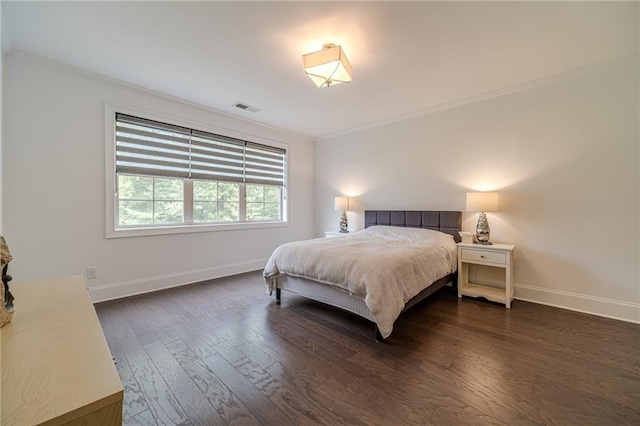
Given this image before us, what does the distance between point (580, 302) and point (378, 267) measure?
93.2 inches

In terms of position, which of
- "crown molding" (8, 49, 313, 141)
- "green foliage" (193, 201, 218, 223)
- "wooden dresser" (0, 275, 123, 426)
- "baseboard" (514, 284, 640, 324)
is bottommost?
"baseboard" (514, 284, 640, 324)

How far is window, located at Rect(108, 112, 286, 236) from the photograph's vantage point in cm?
321

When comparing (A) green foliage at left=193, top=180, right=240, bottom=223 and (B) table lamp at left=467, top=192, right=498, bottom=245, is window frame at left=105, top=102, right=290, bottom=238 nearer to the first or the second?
(A) green foliage at left=193, top=180, right=240, bottom=223

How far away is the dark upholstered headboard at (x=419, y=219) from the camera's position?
3525 mm

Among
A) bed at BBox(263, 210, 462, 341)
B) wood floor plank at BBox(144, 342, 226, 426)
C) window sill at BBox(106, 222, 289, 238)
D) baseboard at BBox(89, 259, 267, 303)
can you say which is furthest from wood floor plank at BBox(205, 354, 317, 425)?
window sill at BBox(106, 222, 289, 238)

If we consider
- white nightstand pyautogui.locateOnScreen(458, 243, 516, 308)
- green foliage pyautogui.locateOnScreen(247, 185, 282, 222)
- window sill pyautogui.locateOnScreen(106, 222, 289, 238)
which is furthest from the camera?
green foliage pyautogui.locateOnScreen(247, 185, 282, 222)

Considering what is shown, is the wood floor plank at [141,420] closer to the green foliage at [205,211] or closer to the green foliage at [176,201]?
the green foliage at [176,201]

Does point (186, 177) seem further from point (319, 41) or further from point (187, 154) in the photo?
point (319, 41)

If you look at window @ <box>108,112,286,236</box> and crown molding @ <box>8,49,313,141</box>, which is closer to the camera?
crown molding @ <box>8,49,313,141</box>

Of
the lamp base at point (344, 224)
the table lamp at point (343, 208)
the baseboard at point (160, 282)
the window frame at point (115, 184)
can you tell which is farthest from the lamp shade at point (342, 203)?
the baseboard at point (160, 282)

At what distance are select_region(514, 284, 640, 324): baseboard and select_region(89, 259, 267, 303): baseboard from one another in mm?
3799

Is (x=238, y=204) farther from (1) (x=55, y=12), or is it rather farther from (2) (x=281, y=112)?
(1) (x=55, y=12)

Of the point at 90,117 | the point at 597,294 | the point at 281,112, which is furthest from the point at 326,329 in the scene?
the point at 90,117

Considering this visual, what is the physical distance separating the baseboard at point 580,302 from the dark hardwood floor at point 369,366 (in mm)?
144
